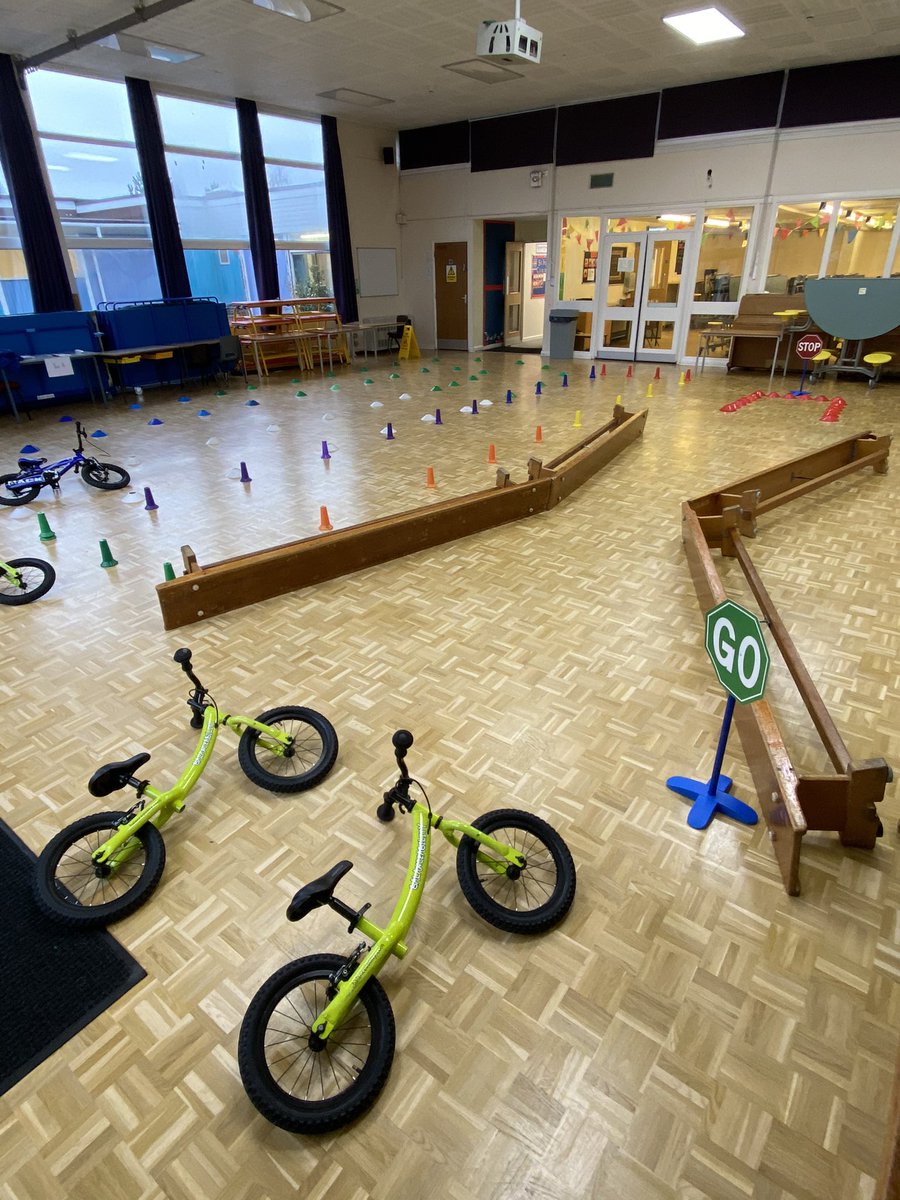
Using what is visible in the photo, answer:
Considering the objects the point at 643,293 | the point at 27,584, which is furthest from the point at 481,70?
the point at 27,584

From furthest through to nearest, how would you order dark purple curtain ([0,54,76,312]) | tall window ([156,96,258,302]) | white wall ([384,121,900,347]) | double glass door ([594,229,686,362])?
double glass door ([594,229,686,362]) < tall window ([156,96,258,302]) < white wall ([384,121,900,347]) < dark purple curtain ([0,54,76,312])

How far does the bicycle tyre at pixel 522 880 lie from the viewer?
1811 millimetres

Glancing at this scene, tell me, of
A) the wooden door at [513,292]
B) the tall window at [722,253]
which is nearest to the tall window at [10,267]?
the wooden door at [513,292]

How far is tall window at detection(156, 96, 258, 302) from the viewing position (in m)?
10.2

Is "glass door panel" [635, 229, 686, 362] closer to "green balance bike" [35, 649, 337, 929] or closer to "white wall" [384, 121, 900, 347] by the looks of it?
"white wall" [384, 121, 900, 347]

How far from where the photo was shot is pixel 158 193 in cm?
980

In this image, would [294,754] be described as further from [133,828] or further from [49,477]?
[49,477]

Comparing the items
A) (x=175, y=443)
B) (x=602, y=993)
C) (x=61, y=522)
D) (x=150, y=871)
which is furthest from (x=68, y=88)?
(x=602, y=993)

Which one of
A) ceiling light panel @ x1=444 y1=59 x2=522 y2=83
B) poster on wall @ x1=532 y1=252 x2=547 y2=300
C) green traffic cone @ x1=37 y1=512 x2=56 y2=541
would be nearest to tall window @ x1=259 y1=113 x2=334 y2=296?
ceiling light panel @ x1=444 y1=59 x2=522 y2=83

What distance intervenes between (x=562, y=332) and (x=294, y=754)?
37.8 feet

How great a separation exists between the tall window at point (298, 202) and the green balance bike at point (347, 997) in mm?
12785

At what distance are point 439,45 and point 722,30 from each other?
3278 millimetres

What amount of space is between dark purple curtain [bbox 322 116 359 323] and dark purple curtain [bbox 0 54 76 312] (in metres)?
5.08

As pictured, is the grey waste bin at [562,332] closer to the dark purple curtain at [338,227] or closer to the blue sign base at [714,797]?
the dark purple curtain at [338,227]
